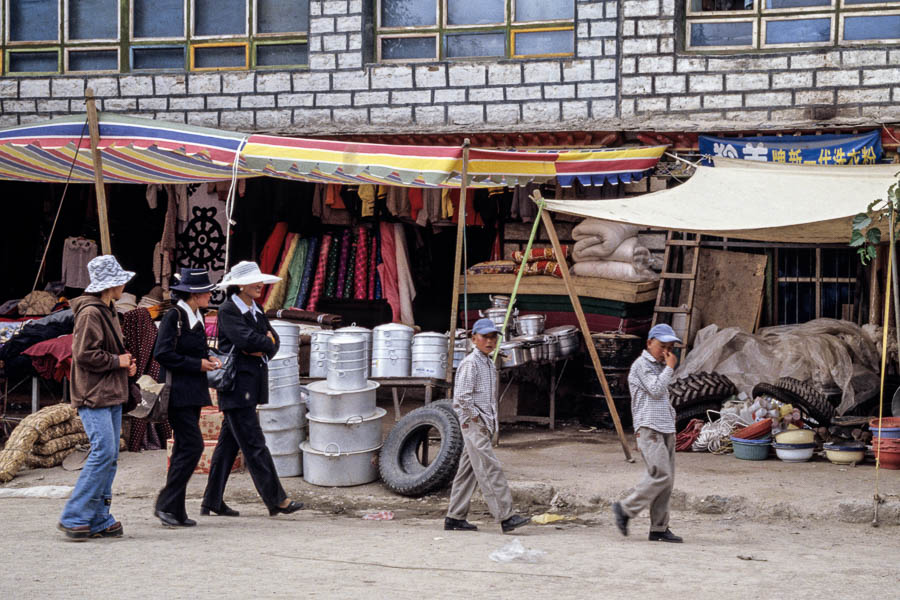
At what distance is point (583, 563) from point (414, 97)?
765cm

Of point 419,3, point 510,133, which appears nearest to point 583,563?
point 510,133

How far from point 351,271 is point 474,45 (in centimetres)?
307

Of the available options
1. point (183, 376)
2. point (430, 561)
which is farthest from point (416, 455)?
point (430, 561)

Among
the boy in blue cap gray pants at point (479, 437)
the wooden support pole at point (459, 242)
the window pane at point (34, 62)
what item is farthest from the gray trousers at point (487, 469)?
the window pane at point (34, 62)

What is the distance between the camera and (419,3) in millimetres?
12938

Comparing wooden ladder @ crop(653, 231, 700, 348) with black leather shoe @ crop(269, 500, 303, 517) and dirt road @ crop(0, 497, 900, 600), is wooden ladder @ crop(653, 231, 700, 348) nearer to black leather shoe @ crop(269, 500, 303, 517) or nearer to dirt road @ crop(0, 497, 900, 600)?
dirt road @ crop(0, 497, 900, 600)

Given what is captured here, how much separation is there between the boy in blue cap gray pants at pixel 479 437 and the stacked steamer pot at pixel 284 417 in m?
2.39

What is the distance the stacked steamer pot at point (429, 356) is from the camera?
10586 millimetres

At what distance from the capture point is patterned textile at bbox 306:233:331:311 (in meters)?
13.0

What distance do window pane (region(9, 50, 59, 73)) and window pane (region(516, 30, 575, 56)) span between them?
5.98 metres

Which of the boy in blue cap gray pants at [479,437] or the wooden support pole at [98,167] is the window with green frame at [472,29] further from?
the boy in blue cap gray pants at [479,437]

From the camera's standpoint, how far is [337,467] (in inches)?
360

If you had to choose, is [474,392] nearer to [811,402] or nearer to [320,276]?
[811,402]

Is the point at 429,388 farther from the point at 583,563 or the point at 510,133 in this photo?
the point at 583,563
